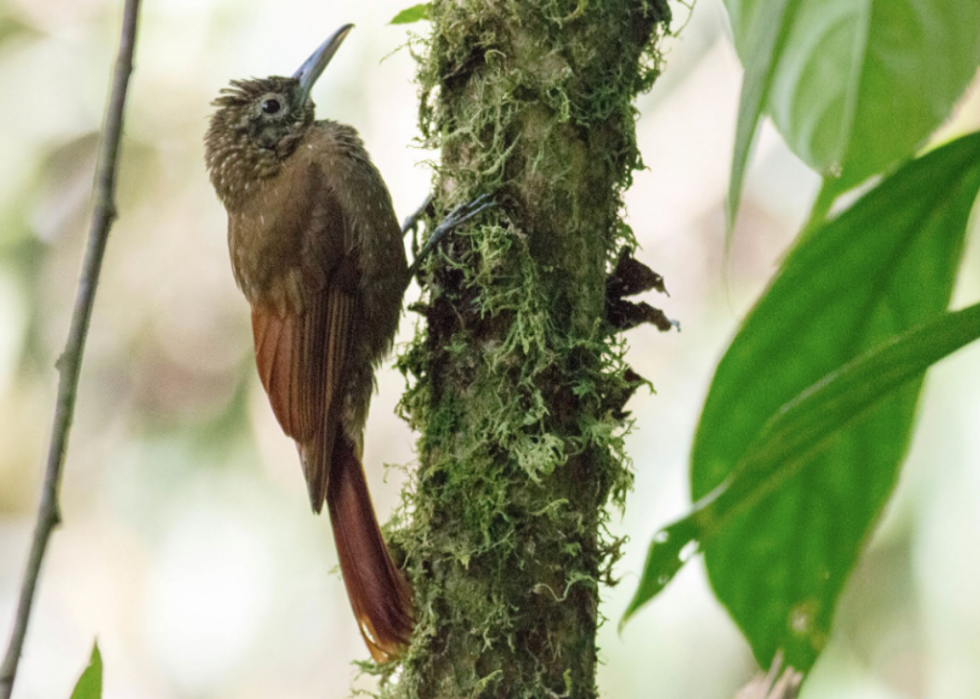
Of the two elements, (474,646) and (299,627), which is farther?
(299,627)

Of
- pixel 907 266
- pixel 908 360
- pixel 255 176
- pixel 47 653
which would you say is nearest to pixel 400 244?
pixel 255 176

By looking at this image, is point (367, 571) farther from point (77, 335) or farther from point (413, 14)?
point (413, 14)

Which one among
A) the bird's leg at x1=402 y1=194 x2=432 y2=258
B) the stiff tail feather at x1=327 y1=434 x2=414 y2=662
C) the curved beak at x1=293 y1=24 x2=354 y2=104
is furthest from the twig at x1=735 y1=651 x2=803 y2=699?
the curved beak at x1=293 y1=24 x2=354 y2=104

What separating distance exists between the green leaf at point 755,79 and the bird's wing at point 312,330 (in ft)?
5.70

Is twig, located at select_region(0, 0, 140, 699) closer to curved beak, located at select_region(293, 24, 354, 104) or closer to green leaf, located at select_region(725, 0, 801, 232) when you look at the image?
green leaf, located at select_region(725, 0, 801, 232)

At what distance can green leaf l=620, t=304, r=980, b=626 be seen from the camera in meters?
0.71

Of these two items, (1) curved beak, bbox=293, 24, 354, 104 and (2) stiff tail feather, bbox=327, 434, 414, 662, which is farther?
(1) curved beak, bbox=293, 24, 354, 104

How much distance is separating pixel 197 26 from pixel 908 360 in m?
4.37

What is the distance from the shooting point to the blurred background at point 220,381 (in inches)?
142

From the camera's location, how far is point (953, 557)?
3045 mm

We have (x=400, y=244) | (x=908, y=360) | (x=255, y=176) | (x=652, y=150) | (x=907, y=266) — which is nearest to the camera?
(x=908, y=360)

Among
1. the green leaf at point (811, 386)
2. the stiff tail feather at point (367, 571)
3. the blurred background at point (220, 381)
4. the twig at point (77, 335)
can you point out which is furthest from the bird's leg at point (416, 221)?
the green leaf at point (811, 386)

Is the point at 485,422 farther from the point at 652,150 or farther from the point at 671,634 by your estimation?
the point at 652,150

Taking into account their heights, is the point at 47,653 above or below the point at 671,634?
above
